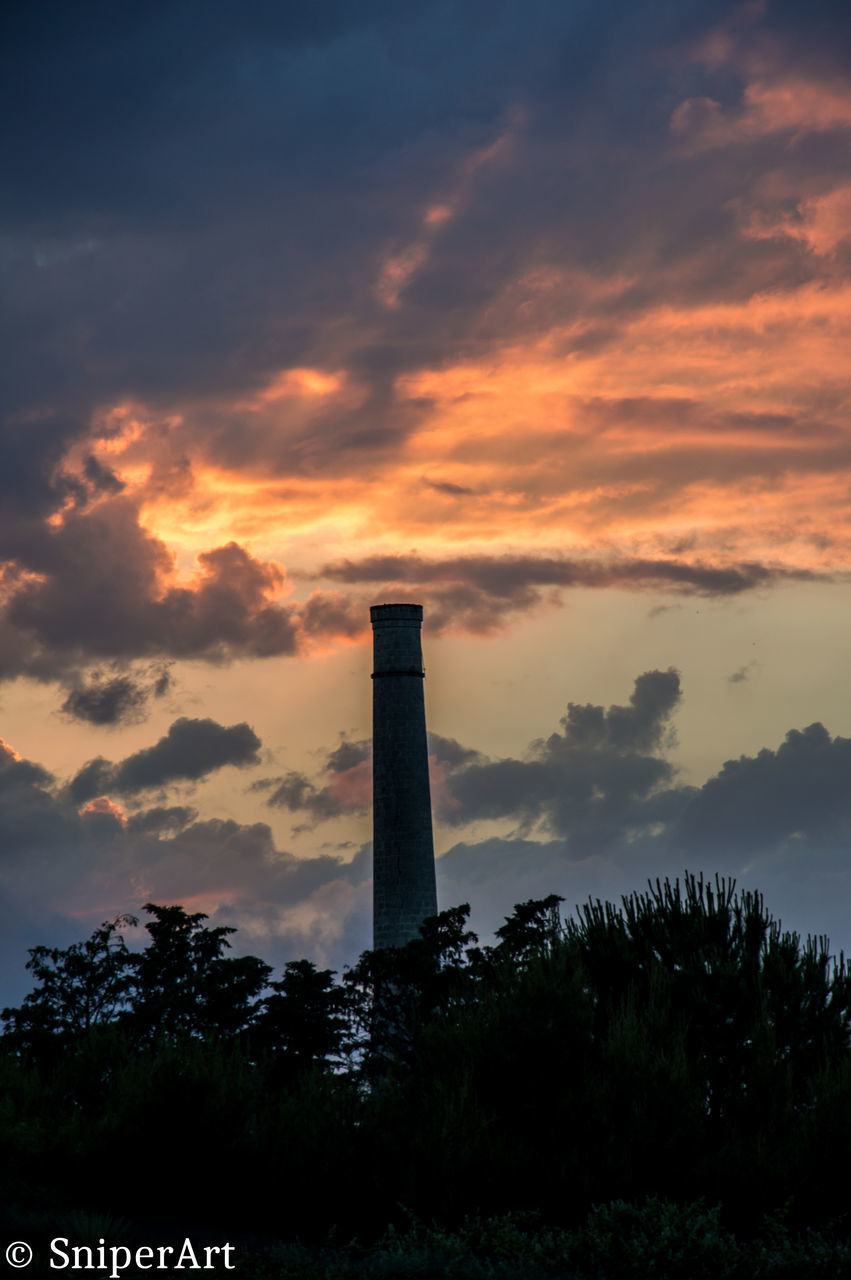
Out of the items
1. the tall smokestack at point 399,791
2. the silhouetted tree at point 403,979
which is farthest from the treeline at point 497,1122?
the tall smokestack at point 399,791

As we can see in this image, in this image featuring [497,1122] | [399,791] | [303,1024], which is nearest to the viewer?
[497,1122]

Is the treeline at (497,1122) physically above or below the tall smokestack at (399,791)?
below

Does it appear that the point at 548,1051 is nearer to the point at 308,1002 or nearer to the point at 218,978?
the point at 308,1002

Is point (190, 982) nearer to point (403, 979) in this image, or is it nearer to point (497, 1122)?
point (403, 979)

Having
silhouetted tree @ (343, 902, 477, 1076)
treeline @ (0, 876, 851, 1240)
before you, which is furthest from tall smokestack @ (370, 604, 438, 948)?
treeline @ (0, 876, 851, 1240)

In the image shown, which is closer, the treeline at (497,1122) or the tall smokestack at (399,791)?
the treeline at (497,1122)

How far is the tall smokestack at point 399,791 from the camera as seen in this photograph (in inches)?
A: 1857

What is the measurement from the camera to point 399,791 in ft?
156

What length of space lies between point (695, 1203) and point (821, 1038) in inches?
441

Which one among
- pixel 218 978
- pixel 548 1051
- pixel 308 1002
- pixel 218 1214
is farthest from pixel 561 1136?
pixel 218 978

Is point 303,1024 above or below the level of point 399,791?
below

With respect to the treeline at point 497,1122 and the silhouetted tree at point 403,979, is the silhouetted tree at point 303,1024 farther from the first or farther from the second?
the treeline at point 497,1122

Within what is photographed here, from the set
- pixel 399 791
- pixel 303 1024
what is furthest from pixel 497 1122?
pixel 399 791

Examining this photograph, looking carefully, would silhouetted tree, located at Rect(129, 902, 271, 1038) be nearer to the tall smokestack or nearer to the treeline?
the tall smokestack
